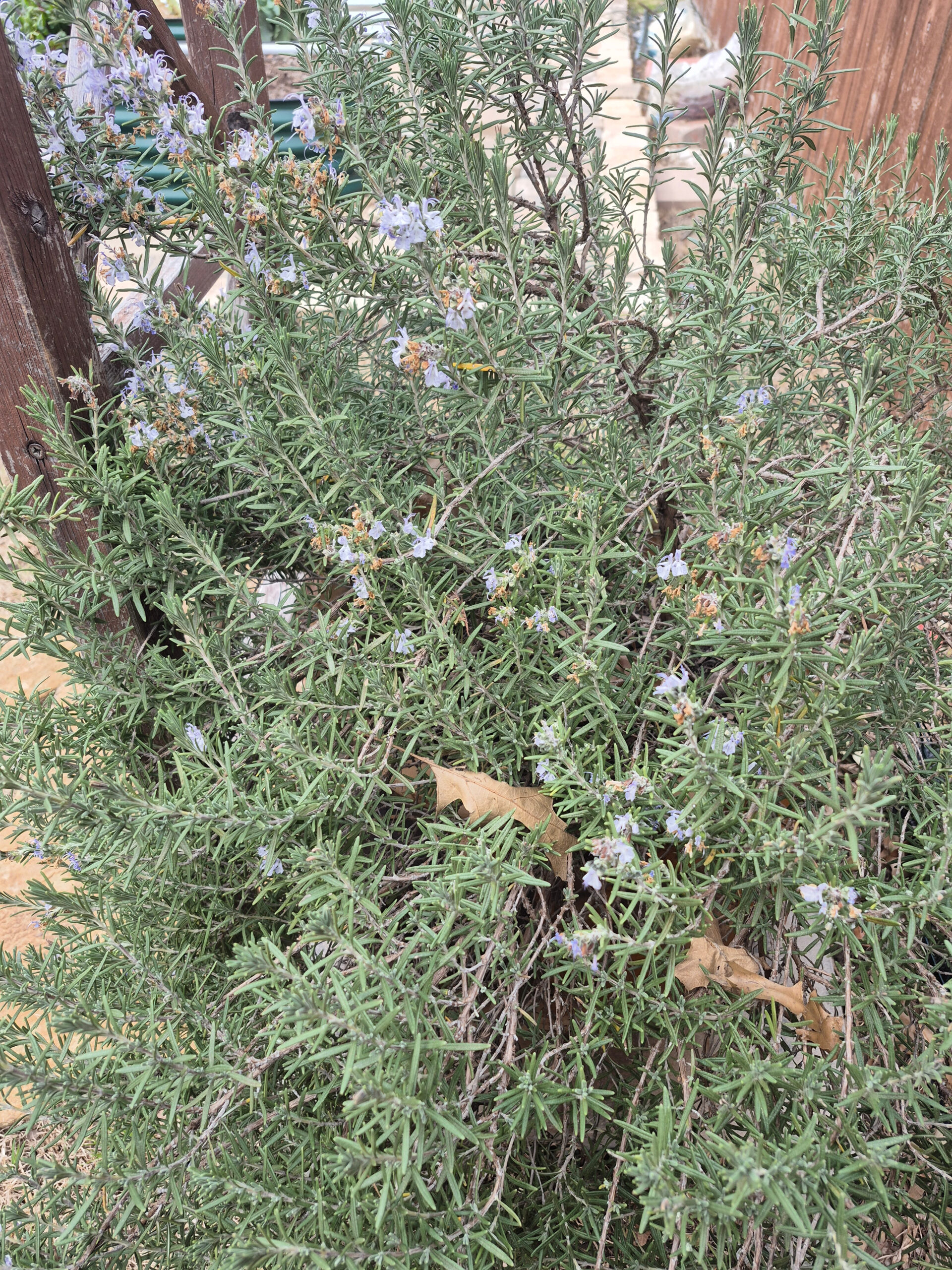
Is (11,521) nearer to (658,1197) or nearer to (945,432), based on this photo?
(658,1197)

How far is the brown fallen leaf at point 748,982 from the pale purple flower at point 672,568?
435mm

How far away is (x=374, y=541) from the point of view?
49.0 inches

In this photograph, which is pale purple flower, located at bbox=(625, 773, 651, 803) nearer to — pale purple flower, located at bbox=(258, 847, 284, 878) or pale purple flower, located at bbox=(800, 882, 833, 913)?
pale purple flower, located at bbox=(800, 882, 833, 913)

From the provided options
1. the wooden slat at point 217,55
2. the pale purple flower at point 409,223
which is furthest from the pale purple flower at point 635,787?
the wooden slat at point 217,55

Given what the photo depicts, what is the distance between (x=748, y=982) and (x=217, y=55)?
2.13m

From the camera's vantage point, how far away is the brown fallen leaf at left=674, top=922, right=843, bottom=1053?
101 centimetres

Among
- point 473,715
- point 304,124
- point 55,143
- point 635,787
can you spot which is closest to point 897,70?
point 304,124

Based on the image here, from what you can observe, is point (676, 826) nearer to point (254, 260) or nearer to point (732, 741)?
point (732, 741)

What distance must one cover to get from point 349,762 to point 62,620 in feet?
1.73

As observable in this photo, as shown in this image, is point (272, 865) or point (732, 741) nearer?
point (732, 741)

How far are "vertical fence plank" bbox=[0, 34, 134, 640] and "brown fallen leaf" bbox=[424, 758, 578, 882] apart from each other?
2.11 ft

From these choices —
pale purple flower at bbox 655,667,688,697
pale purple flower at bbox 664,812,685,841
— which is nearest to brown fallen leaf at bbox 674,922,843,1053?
pale purple flower at bbox 664,812,685,841

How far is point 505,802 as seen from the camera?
3.76 feet

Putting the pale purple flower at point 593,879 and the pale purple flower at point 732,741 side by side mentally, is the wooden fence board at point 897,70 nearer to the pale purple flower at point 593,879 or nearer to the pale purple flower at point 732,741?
the pale purple flower at point 732,741
